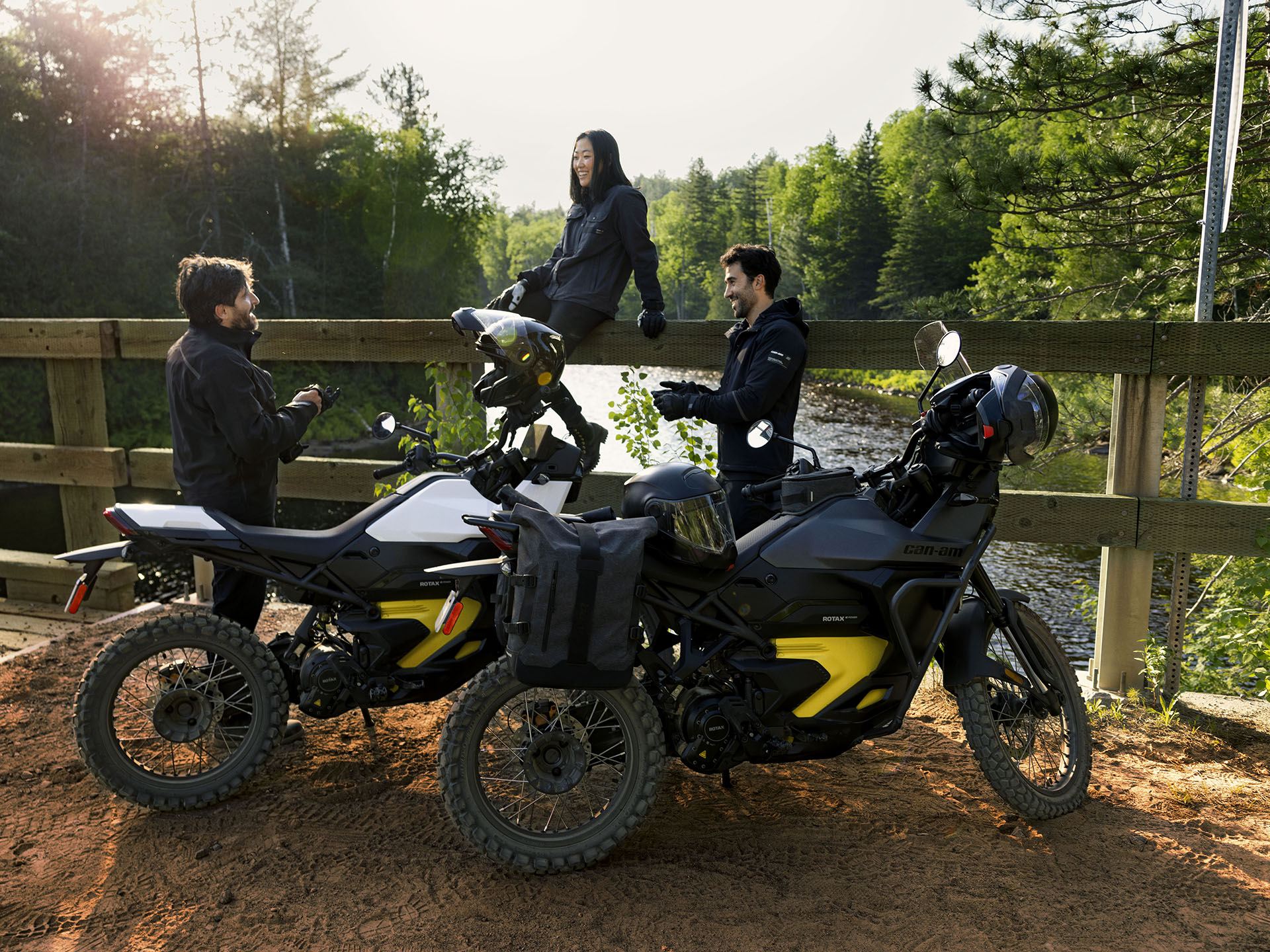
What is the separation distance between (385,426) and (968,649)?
187cm

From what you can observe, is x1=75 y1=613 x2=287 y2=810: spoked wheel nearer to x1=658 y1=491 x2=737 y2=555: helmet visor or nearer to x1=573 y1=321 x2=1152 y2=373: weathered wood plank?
x1=658 y1=491 x2=737 y2=555: helmet visor

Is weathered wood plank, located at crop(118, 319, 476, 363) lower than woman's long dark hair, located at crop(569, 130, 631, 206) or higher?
lower

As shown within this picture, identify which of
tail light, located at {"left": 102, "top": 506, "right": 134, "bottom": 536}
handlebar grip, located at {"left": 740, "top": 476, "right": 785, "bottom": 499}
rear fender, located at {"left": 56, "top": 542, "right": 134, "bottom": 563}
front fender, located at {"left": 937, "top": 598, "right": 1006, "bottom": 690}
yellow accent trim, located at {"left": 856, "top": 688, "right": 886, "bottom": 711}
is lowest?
yellow accent trim, located at {"left": 856, "top": 688, "right": 886, "bottom": 711}

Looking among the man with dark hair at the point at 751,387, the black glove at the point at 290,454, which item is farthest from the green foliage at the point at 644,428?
the black glove at the point at 290,454

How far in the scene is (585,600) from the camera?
2.65 meters

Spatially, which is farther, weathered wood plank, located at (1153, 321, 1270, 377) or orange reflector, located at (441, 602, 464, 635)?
weathered wood plank, located at (1153, 321, 1270, 377)

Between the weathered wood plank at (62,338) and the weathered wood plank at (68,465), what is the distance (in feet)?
1.62

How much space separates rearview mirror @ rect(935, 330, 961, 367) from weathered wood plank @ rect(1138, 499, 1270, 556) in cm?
168

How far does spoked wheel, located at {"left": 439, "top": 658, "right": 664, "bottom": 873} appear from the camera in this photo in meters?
2.73

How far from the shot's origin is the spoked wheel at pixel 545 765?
8.97ft

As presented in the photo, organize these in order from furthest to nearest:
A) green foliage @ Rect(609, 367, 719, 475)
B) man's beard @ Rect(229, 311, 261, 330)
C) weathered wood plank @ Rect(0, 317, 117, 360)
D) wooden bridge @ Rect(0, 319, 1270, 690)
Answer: weathered wood plank @ Rect(0, 317, 117, 360) < green foliage @ Rect(609, 367, 719, 475) < wooden bridge @ Rect(0, 319, 1270, 690) < man's beard @ Rect(229, 311, 261, 330)

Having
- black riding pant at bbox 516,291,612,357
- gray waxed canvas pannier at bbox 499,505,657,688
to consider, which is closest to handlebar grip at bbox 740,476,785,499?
gray waxed canvas pannier at bbox 499,505,657,688

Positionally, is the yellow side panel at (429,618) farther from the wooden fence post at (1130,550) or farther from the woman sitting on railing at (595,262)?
the wooden fence post at (1130,550)

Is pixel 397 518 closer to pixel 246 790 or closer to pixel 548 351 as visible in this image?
pixel 548 351
